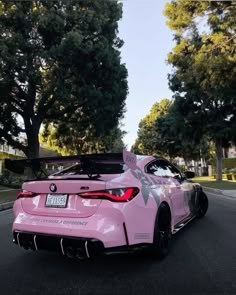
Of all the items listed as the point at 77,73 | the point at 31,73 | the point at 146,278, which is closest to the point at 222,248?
the point at 146,278

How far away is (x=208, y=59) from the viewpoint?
18.6 meters

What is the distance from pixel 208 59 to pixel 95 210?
15.4 m

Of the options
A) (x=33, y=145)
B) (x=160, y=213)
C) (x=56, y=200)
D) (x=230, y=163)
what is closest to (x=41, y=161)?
(x=56, y=200)

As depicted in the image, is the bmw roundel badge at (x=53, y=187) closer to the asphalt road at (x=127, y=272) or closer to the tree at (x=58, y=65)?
the asphalt road at (x=127, y=272)

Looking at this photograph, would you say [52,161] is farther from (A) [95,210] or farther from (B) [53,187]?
(A) [95,210]

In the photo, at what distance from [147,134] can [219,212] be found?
215 ft

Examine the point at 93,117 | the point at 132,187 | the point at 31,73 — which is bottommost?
the point at 132,187

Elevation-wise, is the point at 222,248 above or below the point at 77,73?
below

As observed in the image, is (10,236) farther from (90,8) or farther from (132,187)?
(90,8)

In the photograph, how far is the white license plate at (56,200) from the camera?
5028 millimetres

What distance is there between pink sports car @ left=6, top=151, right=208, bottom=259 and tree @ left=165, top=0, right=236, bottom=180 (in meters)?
14.0

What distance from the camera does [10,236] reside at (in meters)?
7.43

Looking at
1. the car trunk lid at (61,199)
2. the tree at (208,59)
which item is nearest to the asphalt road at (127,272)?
the car trunk lid at (61,199)

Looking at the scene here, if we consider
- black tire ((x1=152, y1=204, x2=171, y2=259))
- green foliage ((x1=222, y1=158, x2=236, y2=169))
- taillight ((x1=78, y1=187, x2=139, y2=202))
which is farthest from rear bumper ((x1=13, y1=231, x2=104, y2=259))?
green foliage ((x1=222, y1=158, x2=236, y2=169))
